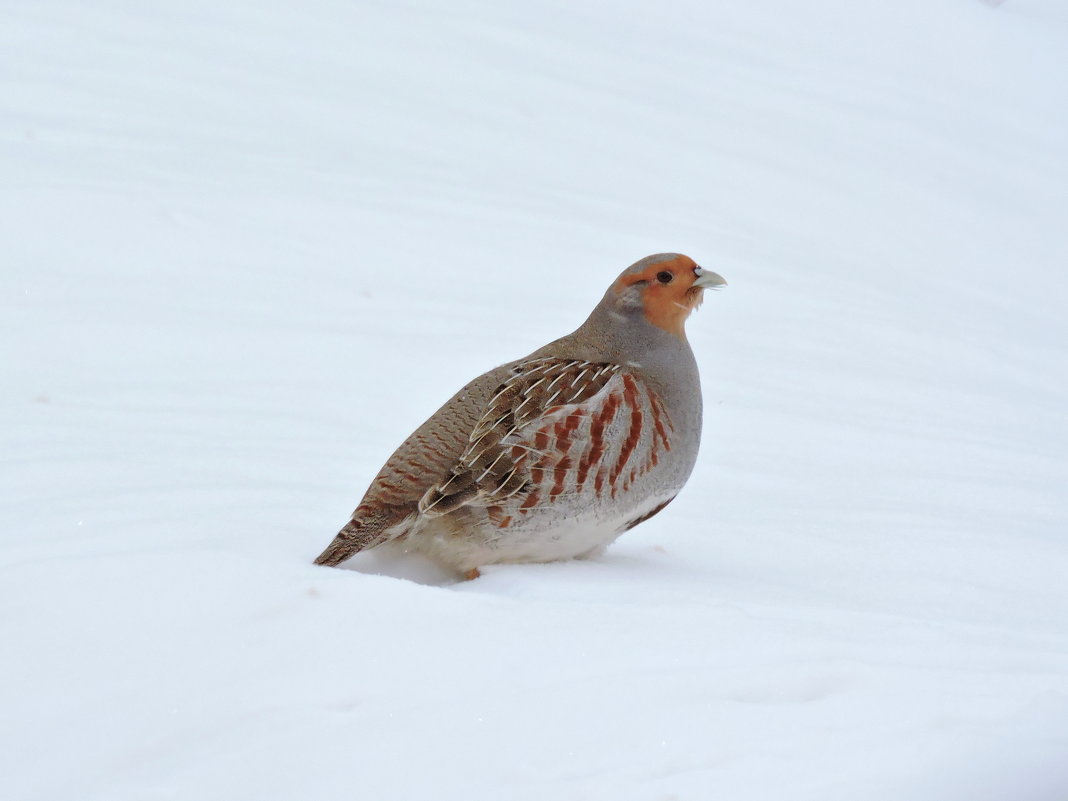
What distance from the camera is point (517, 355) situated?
18.1 ft

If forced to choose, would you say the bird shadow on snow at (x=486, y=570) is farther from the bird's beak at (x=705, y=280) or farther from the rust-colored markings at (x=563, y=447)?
the bird's beak at (x=705, y=280)

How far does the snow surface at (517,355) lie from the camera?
216cm

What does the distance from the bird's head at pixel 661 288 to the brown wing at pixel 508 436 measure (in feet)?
0.78

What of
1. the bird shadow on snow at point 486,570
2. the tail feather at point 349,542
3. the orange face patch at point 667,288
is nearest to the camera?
the tail feather at point 349,542

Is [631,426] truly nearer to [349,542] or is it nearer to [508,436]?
[508,436]

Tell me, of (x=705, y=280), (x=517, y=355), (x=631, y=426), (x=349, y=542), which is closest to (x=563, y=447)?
(x=631, y=426)

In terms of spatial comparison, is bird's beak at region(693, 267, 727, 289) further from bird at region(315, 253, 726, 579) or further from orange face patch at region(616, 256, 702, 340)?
bird at region(315, 253, 726, 579)

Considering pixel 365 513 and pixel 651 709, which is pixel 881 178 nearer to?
pixel 365 513

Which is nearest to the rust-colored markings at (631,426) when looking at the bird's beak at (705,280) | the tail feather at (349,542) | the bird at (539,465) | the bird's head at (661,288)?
the bird at (539,465)

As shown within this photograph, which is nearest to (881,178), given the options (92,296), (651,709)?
(92,296)

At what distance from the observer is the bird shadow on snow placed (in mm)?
3012

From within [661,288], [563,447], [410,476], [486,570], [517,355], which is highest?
Answer: [661,288]

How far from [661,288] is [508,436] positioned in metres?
0.63

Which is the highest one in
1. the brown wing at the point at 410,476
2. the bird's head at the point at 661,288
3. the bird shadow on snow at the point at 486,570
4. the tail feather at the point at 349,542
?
the bird's head at the point at 661,288
